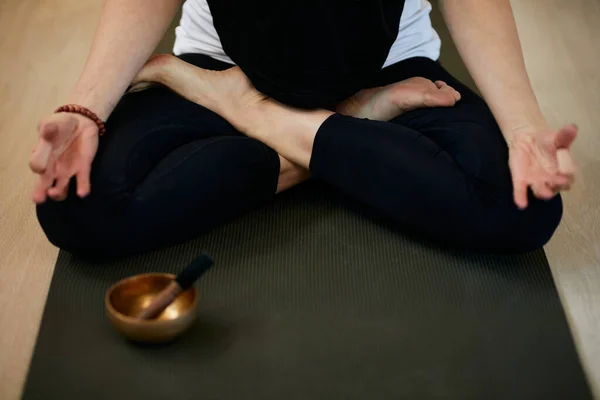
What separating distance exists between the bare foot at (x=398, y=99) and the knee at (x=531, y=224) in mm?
292

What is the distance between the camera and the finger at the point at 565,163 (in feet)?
4.05

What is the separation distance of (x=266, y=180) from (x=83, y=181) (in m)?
0.35

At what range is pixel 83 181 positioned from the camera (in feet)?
4.24

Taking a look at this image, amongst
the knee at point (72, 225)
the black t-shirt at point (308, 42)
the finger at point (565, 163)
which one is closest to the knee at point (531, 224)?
the finger at point (565, 163)

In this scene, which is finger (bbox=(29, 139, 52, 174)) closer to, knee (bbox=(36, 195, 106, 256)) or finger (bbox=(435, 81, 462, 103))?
knee (bbox=(36, 195, 106, 256))

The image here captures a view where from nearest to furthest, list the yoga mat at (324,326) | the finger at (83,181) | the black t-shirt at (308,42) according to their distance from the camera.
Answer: the yoga mat at (324,326) < the finger at (83,181) < the black t-shirt at (308,42)

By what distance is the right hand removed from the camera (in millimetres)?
1234

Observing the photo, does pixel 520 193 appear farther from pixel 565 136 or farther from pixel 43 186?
pixel 43 186

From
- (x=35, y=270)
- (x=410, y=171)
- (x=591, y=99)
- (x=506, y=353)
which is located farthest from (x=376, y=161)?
(x=591, y=99)

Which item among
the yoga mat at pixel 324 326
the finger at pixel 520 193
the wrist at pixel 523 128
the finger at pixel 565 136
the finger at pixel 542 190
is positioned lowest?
the yoga mat at pixel 324 326

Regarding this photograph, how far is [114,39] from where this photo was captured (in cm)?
146

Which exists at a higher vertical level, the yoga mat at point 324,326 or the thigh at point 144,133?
the thigh at point 144,133

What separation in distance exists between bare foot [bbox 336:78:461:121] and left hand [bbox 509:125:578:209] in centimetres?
22

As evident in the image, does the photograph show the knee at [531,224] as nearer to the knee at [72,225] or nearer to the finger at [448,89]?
the finger at [448,89]
